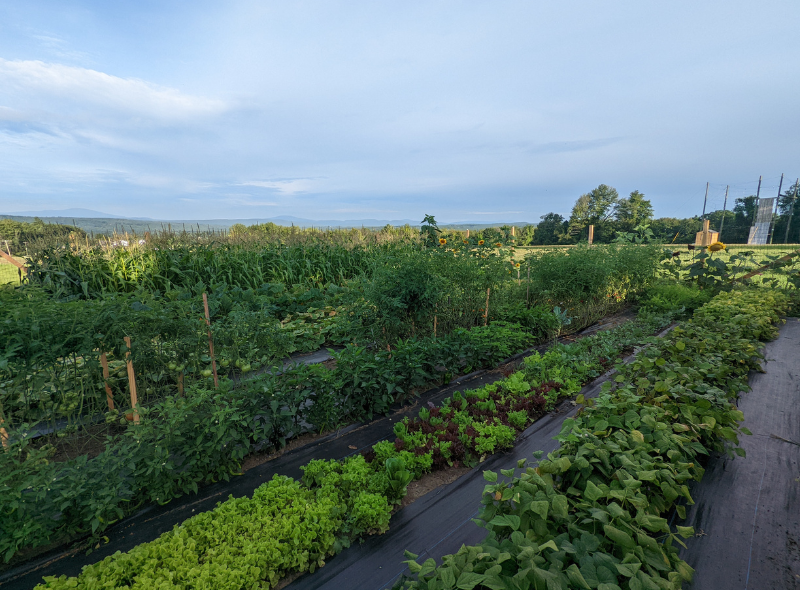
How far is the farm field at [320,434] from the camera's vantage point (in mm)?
1811

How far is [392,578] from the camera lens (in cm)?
203

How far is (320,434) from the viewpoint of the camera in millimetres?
3398

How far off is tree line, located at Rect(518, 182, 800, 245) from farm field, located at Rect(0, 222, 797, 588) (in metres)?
15.7

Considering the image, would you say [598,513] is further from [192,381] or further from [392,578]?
[192,381]

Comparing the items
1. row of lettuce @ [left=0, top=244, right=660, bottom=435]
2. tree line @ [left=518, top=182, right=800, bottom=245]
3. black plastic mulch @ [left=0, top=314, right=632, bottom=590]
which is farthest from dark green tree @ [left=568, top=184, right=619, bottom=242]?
black plastic mulch @ [left=0, top=314, right=632, bottom=590]

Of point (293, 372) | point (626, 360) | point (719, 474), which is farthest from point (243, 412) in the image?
point (626, 360)

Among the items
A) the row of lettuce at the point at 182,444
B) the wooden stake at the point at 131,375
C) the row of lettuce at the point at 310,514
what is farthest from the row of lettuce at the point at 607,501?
the wooden stake at the point at 131,375

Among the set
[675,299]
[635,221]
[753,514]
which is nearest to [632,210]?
[635,221]

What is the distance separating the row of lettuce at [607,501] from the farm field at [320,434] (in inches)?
0.6

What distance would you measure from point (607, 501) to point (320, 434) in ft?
7.81

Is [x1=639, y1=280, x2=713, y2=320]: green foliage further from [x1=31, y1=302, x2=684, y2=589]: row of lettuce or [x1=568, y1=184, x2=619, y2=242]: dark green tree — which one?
[x1=568, y1=184, x2=619, y2=242]: dark green tree

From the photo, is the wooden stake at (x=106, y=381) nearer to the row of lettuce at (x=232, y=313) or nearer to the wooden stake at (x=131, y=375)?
the row of lettuce at (x=232, y=313)

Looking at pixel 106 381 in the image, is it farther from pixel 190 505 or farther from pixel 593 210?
pixel 593 210

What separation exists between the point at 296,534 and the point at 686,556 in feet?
6.71
